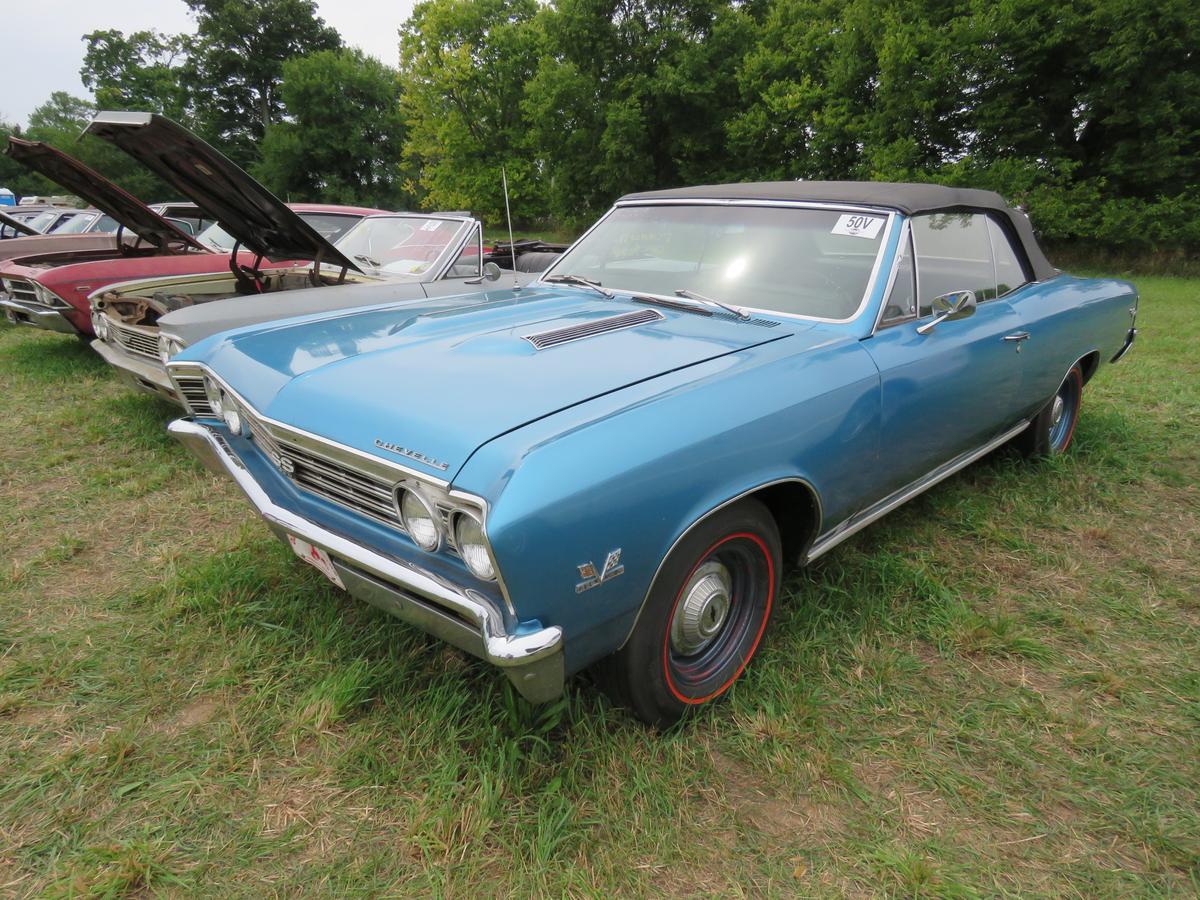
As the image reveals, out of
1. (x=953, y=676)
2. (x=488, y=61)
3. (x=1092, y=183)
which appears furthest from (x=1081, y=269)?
(x=488, y=61)

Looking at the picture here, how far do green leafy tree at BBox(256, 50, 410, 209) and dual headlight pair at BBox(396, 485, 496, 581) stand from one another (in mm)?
36153

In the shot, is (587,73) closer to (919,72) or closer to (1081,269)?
(919,72)

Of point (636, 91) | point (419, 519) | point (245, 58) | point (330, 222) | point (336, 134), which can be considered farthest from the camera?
point (245, 58)

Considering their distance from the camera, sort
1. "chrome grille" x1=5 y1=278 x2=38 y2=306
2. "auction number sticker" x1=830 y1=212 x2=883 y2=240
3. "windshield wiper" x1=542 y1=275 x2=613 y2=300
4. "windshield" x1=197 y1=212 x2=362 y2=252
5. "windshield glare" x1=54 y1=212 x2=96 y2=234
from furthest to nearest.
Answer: "windshield glare" x1=54 y1=212 x2=96 y2=234 < "windshield" x1=197 y1=212 x2=362 y2=252 < "chrome grille" x1=5 y1=278 x2=38 y2=306 < "windshield wiper" x1=542 y1=275 x2=613 y2=300 < "auction number sticker" x1=830 y1=212 x2=883 y2=240

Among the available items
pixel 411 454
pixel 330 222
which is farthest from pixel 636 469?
pixel 330 222

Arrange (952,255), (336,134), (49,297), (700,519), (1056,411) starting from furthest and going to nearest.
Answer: (336,134)
(49,297)
(1056,411)
(952,255)
(700,519)

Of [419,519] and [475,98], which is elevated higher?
[475,98]

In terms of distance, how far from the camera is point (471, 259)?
5.29 metres

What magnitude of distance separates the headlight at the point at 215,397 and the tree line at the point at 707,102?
1682 centimetres

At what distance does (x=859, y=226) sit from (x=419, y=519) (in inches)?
82.9

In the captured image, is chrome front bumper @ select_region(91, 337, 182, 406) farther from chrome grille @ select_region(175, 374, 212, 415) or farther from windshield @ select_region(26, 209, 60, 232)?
windshield @ select_region(26, 209, 60, 232)

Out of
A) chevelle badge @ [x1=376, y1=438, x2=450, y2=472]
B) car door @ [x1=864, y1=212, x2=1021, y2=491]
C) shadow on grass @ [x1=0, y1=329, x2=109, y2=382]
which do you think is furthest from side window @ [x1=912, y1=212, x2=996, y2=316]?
shadow on grass @ [x1=0, y1=329, x2=109, y2=382]

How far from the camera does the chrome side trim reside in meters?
2.41

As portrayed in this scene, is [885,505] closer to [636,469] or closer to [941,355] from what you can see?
[941,355]
